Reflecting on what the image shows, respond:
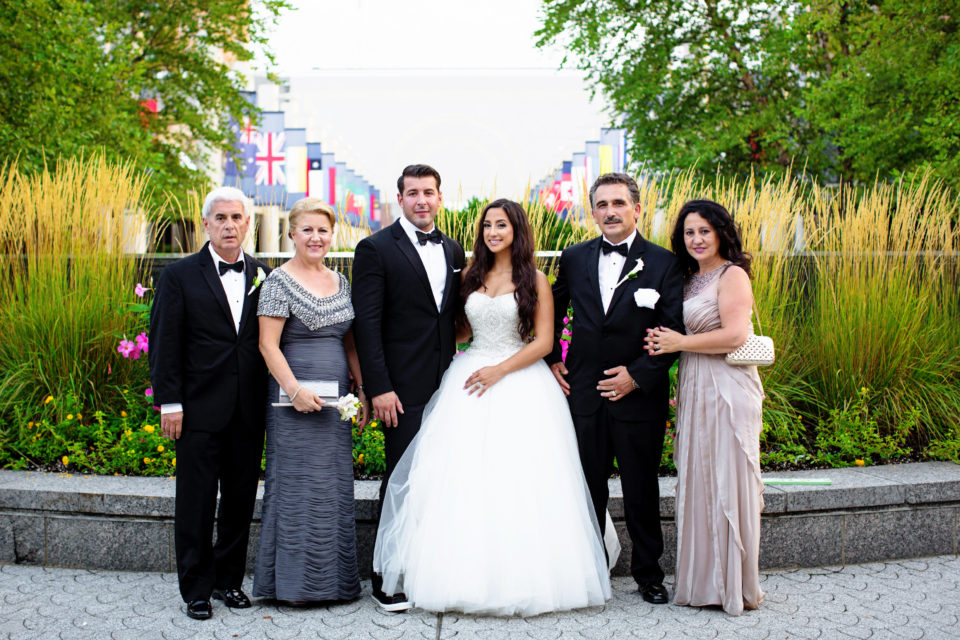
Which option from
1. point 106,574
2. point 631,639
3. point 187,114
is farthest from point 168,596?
point 187,114

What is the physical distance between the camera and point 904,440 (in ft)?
14.8

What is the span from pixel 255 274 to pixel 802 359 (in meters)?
3.37

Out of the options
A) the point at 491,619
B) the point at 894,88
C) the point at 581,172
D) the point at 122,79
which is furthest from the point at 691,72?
the point at 491,619

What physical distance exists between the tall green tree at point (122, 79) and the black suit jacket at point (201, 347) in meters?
2.92

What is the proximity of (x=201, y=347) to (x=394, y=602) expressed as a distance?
1.33m

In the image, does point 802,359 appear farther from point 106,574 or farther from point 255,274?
point 106,574

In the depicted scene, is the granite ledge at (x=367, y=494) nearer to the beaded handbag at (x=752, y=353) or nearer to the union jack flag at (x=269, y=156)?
the beaded handbag at (x=752, y=353)

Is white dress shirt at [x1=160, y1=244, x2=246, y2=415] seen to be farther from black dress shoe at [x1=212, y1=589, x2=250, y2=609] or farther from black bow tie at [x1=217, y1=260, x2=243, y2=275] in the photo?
black dress shoe at [x1=212, y1=589, x2=250, y2=609]

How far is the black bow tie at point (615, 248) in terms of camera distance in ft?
11.1

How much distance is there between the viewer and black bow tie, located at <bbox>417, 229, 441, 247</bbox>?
3.40m

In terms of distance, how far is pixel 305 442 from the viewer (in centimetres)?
324

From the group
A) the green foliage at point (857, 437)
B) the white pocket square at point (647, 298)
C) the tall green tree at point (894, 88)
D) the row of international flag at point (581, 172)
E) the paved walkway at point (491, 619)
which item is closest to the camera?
the paved walkway at point (491, 619)

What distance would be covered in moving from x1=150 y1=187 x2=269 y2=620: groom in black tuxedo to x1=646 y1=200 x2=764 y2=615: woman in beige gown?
68.3 inches

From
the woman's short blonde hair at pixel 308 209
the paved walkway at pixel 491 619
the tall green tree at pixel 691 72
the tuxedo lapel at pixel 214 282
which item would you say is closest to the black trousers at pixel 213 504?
the paved walkway at pixel 491 619
